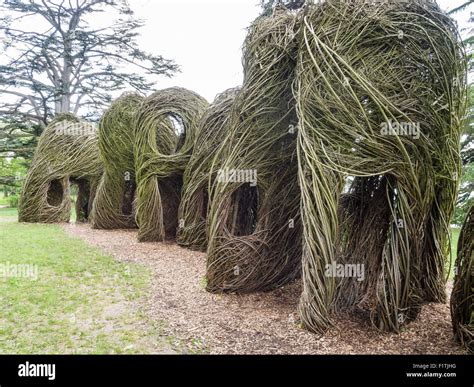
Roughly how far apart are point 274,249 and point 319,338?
6.05 feet

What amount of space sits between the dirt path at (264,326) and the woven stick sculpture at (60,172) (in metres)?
8.97

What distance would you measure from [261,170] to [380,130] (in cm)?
188

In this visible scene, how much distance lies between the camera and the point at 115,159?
11812 millimetres

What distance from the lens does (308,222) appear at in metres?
4.12

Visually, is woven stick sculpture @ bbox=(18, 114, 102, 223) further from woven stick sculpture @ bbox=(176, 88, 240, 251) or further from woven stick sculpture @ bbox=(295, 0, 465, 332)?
woven stick sculpture @ bbox=(295, 0, 465, 332)

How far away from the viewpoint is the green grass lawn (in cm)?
368

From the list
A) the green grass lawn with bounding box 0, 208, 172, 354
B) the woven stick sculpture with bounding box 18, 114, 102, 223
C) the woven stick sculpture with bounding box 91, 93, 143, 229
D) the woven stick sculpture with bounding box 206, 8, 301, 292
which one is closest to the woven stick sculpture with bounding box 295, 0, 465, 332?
the woven stick sculpture with bounding box 206, 8, 301, 292

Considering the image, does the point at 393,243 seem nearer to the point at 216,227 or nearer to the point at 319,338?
the point at 319,338

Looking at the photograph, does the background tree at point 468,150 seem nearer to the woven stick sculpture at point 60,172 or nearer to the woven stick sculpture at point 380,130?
the woven stick sculpture at point 380,130

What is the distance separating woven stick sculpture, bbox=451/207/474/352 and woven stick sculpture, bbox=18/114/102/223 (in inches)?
512

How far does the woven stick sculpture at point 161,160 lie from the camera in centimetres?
970

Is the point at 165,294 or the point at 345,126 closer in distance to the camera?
the point at 345,126

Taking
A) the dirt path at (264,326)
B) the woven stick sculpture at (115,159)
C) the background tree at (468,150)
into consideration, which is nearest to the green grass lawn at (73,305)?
the dirt path at (264,326)
